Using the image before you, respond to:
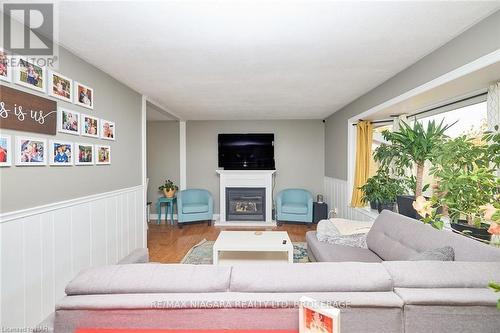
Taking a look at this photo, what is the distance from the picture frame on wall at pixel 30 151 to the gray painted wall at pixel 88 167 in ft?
0.13

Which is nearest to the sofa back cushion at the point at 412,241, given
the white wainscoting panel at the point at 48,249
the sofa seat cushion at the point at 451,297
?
the sofa seat cushion at the point at 451,297

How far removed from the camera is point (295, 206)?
222 inches

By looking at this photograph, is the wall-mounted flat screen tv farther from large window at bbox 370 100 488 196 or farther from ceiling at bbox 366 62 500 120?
large window at bbox 370 100 488 196

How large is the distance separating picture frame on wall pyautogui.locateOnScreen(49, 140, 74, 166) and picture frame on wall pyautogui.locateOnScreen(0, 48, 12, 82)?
572 millimetres

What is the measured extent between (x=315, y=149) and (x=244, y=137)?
1.74m

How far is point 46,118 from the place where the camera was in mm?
2186

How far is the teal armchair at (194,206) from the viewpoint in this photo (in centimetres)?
548

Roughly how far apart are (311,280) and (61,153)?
239 centimetres

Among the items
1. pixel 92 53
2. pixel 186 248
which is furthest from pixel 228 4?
pixel 186 248

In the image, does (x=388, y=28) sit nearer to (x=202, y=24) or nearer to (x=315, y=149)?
(x=202, y=24)

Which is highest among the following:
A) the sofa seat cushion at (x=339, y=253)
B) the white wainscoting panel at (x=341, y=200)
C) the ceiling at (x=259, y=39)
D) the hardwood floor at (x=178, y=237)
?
the ceiling at (x=259, y=39)

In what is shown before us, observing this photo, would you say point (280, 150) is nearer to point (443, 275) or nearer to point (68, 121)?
point (68, 121)

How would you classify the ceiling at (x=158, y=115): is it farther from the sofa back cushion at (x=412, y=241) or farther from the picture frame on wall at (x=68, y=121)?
the sofa back cushion at (x=412, y=241)

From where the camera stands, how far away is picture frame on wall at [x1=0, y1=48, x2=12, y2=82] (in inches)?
71.6
